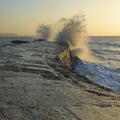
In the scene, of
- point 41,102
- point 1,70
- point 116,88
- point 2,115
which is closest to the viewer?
point 2,115

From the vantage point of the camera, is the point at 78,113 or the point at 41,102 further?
the point at 41,102

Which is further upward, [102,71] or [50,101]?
[50,101]

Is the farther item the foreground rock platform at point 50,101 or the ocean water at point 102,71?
the ocean water at point 102,71

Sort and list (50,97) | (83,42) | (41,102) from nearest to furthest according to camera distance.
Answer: (41,102) < (50,97) < (83,42)

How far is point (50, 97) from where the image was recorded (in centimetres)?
486

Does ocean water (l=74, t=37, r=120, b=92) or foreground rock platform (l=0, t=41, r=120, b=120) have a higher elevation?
foreground rock platform (l=0, t=41, r=120, b=120)

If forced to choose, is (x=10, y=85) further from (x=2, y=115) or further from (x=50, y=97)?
(x=2, y=115)

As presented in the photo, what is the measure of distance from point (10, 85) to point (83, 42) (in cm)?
3381

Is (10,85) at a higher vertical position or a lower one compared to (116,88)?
higher

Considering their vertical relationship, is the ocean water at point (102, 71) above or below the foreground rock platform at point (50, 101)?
below

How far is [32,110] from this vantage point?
4.05m

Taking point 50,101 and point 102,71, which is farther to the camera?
point 102,71

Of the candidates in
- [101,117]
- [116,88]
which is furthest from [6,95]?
[116,88]

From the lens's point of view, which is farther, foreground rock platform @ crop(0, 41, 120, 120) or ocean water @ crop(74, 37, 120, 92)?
ocean water @ crop(74, 37, 120, 92)
